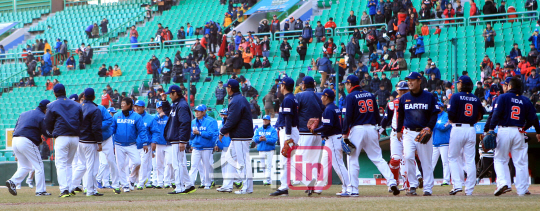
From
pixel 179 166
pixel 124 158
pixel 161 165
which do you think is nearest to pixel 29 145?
pixel 124 158

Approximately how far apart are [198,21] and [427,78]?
18057 mm

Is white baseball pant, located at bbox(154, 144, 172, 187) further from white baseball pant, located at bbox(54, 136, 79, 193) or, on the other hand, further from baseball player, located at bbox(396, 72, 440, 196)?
baseball player, located at bbox(396, 72, 440, 196)

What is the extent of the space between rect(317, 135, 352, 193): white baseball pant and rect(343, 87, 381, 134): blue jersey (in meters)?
0.56

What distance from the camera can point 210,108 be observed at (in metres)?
18.5

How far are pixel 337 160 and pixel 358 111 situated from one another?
0.94 meters

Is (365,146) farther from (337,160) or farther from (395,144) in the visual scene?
(395,144)

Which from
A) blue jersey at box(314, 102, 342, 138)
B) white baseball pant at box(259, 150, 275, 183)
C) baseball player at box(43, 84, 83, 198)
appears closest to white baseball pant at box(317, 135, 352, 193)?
blue jersey at box(314, 102, 342, 138)

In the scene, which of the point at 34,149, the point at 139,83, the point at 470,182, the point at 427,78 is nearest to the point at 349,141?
the point at 470,182

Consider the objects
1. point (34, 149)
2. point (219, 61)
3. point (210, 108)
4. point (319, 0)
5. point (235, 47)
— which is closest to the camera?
point (34, 149)

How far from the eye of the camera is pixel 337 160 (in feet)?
33.4

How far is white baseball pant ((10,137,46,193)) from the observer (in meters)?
12.0

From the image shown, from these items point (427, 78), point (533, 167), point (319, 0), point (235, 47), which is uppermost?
point (319, 0)

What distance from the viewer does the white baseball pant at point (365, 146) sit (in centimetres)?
974

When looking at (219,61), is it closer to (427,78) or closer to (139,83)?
(139,83)
